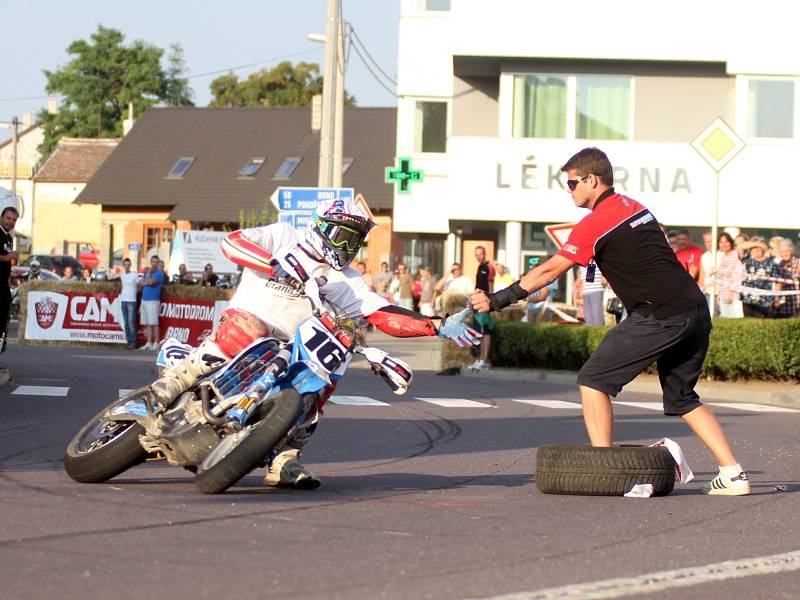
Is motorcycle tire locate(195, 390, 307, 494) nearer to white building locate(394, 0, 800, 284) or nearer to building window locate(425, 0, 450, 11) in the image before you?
white building locate(394, 0, 800, 284)

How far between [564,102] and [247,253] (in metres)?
28.2

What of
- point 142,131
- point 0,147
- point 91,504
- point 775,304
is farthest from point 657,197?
point 0,147

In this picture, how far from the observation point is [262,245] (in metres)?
8.69

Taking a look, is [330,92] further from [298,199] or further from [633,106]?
[633,106]

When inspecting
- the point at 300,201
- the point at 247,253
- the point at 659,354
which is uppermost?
the point at 300,201

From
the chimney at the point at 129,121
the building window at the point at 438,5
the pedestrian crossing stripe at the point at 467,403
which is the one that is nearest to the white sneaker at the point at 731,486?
the pedestrian crossing stripe at the point at 467,403

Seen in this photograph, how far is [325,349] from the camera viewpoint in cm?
816

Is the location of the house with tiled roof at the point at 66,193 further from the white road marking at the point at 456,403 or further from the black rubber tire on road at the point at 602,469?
the black rubber tire on road at the point at 602,469

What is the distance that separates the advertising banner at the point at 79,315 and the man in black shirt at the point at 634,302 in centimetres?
2240

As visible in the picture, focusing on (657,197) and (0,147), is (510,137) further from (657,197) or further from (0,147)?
(0,147)

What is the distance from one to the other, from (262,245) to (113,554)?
2.81 meters

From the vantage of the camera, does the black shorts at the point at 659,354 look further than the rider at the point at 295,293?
Yes

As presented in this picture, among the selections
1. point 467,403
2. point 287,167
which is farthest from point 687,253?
point 287,167

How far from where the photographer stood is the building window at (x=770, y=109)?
35.7 metres
